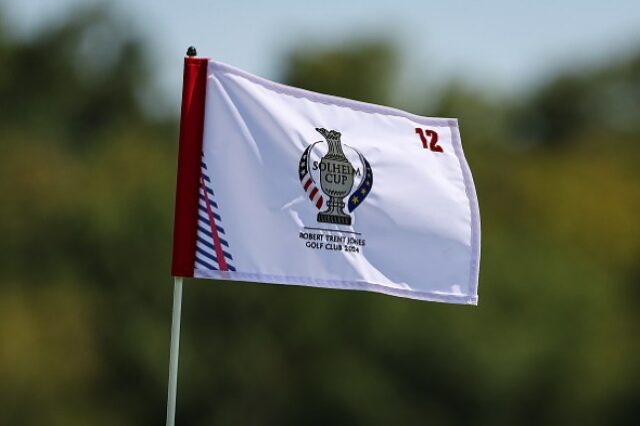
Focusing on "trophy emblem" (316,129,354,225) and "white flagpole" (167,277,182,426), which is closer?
"white flagpole" (167,277,182,426)

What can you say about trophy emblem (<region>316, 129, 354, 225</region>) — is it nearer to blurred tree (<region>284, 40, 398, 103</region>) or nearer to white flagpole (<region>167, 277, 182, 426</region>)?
white flagpole (<region>167, 277, 182, 426</region>)

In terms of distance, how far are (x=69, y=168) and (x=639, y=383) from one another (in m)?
13.3

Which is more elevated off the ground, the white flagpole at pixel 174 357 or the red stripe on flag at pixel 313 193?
the red stripe on flag at pixel 313 193

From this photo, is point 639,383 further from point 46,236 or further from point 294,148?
point 294,148

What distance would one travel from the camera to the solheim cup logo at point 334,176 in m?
7.82

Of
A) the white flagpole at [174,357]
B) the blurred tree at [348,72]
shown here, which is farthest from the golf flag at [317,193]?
the blurred tree at [348,72]

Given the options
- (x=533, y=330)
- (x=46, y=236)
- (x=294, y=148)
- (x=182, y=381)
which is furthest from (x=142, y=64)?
(x=294, y=148)

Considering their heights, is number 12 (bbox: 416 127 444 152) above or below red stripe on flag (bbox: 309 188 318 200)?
above

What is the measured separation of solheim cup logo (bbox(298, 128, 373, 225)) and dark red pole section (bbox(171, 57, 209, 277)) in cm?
62

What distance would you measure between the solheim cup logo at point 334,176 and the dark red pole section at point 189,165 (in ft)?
2.04

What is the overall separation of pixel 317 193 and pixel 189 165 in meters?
0.76

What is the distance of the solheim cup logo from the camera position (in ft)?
25.7

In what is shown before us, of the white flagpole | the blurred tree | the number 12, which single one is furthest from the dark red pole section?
the blurred tree

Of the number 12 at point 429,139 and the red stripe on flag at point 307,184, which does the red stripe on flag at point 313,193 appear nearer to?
the red stripe on flag at point 307,184
